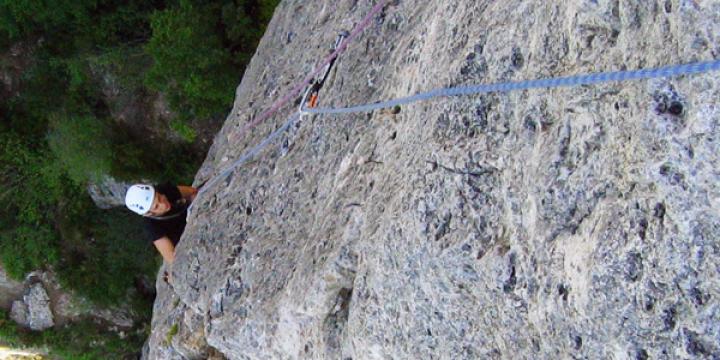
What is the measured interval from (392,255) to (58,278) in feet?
35.5

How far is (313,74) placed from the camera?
597cm

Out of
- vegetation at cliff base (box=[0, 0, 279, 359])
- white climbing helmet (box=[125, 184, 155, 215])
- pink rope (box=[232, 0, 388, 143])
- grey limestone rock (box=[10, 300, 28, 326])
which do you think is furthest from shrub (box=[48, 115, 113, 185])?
pink rope (box=[232, 0, 388, 143])

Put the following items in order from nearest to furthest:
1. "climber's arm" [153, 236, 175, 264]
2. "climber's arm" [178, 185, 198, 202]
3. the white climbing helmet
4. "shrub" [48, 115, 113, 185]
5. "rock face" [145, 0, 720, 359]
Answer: "rock face" [145, 0, 720, 359]
the white climbing helmet
"climber's arm" [153, 236, 175, 264]
"climber's arm" [178, 185, 198, 202]
"shrub" [48, 115, 113, 185]

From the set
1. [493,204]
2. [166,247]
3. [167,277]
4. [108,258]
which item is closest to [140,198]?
[166,247]

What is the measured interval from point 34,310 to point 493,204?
39.6ft

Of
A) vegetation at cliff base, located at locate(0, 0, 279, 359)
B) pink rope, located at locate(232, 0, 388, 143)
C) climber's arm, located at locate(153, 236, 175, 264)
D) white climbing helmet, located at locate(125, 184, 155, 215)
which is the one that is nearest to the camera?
pink rope, located at locate(232, 0, 388, 143)

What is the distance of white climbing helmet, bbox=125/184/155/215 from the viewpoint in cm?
703

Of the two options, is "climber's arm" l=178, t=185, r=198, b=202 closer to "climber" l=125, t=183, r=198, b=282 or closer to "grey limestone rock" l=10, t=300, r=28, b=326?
"climber" l=125, t=183, r=198, b=282

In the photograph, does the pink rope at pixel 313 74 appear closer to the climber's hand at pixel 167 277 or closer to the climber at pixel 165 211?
the climber at pixel 165 211

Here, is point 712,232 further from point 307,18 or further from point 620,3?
point 307,18

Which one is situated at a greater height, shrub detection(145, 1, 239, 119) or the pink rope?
shrub detection(145, 1, 239, 119)

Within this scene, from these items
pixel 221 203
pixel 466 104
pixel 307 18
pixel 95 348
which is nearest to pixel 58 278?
pixel 95 348

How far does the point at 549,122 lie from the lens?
2.90 metres

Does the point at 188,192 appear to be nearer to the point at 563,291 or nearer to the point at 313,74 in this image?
the point at 313,74
